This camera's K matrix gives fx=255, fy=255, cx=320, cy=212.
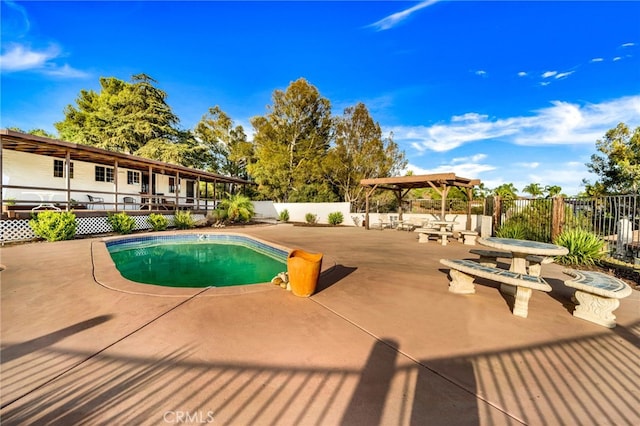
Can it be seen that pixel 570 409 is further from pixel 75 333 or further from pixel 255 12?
pixel 255 12

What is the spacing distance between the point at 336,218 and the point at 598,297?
14.9 metres

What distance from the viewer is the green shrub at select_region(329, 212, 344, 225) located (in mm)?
17719

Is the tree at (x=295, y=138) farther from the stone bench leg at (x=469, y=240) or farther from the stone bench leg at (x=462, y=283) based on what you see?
the stone bench leg at (x=462, y=283)

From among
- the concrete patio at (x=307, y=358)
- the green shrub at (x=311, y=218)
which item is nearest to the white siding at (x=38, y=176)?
the concrete patio at (x=307, y=358)

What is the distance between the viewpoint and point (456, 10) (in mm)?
10492

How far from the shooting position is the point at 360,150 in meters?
20.3

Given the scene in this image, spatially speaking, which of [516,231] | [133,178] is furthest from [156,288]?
[133,178]

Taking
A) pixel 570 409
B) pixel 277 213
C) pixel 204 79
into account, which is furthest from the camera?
pixel 277 213

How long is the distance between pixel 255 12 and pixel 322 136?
12901 millimetres

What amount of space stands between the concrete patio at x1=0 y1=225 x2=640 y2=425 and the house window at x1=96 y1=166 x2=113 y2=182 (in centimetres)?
1339

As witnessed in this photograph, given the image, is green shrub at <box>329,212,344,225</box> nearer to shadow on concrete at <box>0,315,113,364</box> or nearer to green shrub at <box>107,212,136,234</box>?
green shrub at <box>107,212,136,234</box>

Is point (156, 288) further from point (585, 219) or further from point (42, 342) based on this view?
point (585, 219)

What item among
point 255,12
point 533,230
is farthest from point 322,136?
point 533,230

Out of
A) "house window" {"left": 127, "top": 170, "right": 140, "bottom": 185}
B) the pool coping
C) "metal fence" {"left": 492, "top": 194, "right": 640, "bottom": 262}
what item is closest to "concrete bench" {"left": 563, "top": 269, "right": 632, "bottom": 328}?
the pool coping
